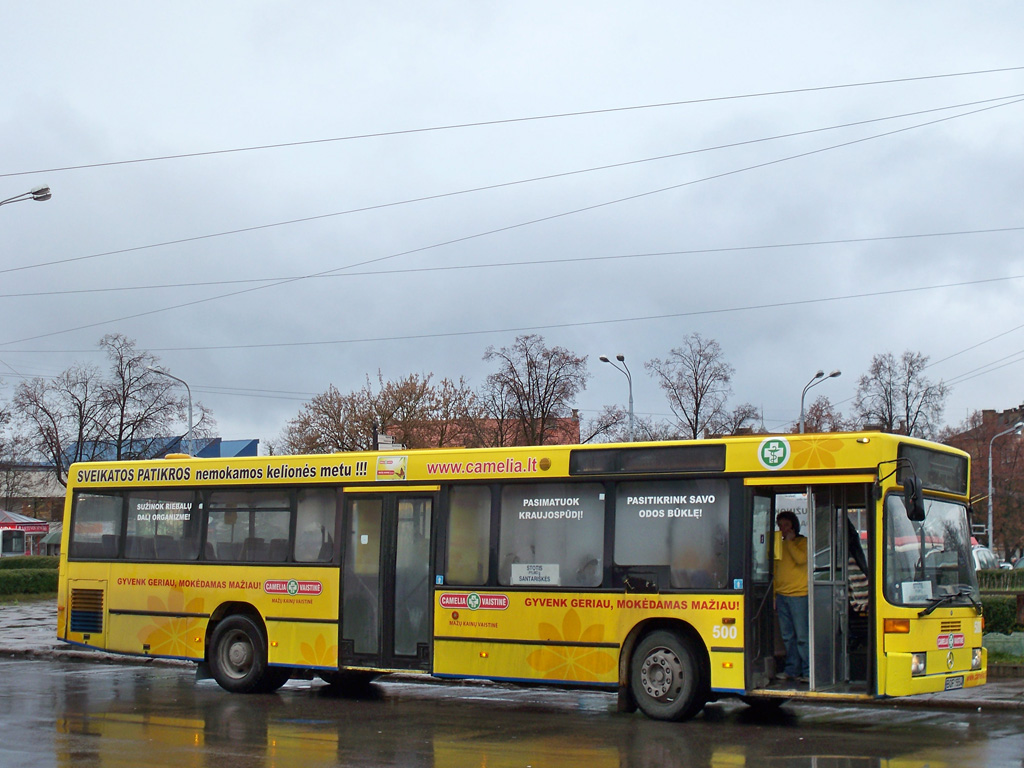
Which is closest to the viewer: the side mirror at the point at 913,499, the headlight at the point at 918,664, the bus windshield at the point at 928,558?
the side mirror at the point at 913,499

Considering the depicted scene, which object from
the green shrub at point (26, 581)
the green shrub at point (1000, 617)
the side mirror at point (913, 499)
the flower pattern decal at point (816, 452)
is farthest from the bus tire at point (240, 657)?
the green shrub at point (26, 581)

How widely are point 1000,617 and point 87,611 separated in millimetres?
13077

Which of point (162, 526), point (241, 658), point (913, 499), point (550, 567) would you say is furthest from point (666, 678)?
point (162, 526)

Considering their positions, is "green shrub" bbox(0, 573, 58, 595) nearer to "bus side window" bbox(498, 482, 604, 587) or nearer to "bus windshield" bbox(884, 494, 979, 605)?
"bus side window" bbox(498, 482, 604, 587)

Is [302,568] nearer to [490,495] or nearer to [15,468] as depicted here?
[490,495]

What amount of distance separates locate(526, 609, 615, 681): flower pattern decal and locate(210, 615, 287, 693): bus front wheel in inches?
157

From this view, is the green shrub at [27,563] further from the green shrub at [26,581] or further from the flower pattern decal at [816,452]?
the flower pattern decal at [816,452]

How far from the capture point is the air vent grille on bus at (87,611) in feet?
51.5

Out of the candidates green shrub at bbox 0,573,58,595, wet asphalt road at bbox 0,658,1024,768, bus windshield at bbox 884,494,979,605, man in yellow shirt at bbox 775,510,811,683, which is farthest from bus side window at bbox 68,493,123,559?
green shrub at bbox 0,573,58,595

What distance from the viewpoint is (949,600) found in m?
11.1

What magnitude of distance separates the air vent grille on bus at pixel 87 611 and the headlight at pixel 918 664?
1080 centimetres

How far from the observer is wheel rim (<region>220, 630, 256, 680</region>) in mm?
14531

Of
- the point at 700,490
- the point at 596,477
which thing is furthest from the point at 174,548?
the point at 700,490

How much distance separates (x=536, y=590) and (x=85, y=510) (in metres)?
7.41
